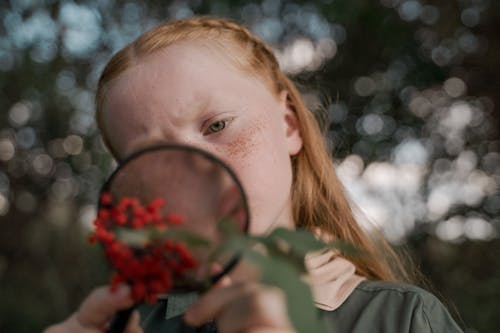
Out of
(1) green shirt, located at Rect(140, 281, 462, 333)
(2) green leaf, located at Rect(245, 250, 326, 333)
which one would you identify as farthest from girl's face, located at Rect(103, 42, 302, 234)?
(2) green leaf, located at Rect(245, 250, 326, 333)

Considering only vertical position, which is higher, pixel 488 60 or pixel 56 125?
pixel 488 60

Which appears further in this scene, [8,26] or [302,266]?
[8,26]

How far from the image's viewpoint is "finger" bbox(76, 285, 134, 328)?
43.1 inches

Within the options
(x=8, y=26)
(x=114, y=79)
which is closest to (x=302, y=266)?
(x=114, y=79)

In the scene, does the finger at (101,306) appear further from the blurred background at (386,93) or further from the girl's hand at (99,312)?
the blurred background at (386,93)

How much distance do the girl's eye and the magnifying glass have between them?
48 centimetres

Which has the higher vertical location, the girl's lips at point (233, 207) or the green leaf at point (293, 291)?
the green leaf at point (293, 291)

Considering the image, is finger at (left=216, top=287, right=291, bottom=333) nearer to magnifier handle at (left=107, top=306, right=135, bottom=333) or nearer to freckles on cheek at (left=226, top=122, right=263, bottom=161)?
magnifier handle at (left=107, top=306, right=135, bottom=333)

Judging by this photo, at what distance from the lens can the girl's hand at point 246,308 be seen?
99 centimetres

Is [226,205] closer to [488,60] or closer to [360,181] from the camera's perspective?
[360,181]

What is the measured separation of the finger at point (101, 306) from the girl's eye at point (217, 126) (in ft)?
1.97

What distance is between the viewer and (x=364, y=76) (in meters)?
3.88

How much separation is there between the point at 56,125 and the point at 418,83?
2256mm

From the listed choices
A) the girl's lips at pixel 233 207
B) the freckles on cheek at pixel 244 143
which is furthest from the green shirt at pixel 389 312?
the girl's lips at pixel 233 207
